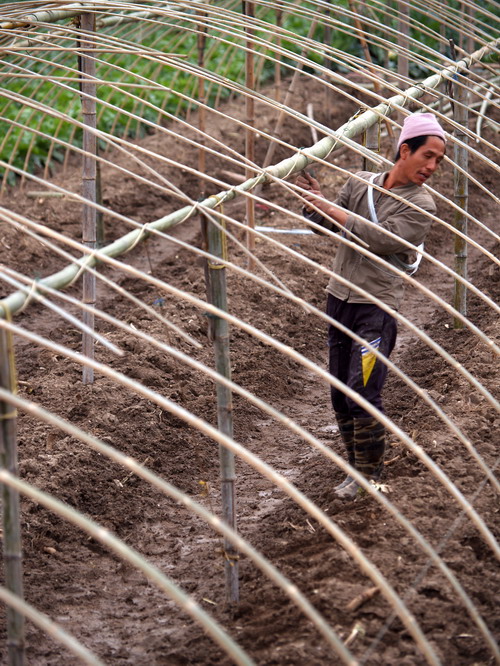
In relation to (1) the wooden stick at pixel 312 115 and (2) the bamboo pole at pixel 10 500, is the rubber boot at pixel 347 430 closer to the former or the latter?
(2) the bamboo pole at pixel 10 500

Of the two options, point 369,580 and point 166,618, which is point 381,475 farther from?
point 166,618

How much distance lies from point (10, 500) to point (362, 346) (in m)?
2.22

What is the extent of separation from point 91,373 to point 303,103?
901cm

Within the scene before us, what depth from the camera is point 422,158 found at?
4688 millimetres

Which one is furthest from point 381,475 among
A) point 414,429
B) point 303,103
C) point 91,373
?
point 303,103

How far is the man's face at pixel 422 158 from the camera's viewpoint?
4.66m

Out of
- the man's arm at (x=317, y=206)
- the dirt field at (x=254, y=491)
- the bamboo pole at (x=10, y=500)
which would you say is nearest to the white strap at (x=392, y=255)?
the man's arm at (x=317, y=206)

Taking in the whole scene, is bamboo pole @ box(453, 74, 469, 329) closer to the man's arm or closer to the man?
the man

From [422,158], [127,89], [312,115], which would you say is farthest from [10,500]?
[127,89]

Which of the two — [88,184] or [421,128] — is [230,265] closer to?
[421,128]

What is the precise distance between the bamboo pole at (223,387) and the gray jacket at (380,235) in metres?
0.80

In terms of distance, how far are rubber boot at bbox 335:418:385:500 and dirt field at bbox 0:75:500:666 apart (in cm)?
10

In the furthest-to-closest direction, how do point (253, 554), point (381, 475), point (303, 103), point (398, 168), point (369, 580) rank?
point (303, 103) → point (381, 475) → point (398, 168) → point (369, 580) → point (253, 554)

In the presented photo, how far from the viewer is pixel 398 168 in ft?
15.6
